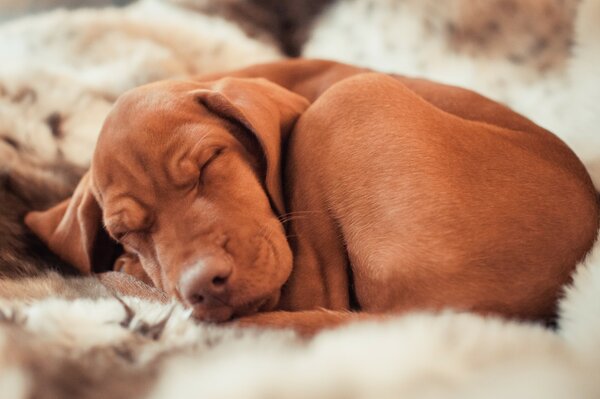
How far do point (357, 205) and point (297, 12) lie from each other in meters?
2.14

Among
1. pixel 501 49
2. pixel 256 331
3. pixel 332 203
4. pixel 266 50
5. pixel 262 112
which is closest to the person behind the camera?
pixel 256 331

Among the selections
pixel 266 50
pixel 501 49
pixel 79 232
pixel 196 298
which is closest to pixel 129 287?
pixel 196 298

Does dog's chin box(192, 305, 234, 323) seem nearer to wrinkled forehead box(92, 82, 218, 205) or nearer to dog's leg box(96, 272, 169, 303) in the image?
dog's leg box(96, 272, 169, 303)

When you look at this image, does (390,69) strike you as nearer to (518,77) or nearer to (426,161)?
(518,77)

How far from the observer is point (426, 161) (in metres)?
1.50

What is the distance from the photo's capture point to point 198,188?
5.59 ft

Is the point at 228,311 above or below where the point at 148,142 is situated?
below

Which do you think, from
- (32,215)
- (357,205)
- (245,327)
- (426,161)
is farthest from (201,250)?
(32,215)

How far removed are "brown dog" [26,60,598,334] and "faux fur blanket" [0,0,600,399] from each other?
0.12 meters

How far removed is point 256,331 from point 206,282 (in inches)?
8.8

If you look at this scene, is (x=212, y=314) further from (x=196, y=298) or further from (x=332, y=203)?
(x=332, y=203)

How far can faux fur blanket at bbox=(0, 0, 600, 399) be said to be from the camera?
3.51 feet

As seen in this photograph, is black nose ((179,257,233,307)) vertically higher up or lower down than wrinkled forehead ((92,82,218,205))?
lower down

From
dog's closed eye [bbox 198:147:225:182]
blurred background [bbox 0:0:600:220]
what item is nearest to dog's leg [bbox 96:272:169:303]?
dog's closed eye [bbox 198:147:225:182]
